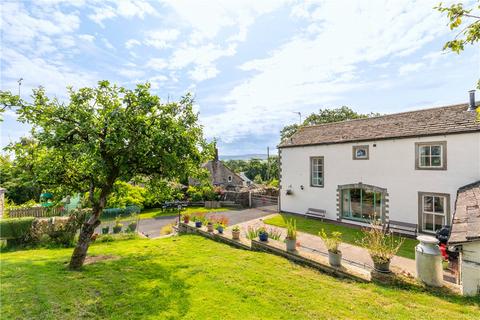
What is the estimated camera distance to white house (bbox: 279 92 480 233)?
1112cm

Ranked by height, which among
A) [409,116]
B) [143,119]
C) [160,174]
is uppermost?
[409,116]

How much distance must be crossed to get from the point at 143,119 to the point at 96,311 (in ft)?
15.2

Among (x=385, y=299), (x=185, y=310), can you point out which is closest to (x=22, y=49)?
(x=185, y=310)

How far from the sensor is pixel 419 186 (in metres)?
12.1

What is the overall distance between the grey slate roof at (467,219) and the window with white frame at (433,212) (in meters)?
1.72

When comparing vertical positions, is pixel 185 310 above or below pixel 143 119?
below

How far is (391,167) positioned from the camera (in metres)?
13.1

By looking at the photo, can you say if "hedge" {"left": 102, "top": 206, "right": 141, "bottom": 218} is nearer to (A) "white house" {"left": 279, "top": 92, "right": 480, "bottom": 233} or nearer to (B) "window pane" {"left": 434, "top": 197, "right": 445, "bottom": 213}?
(A) "white house" {"left": 279, "top": 92, "right": 480, "bottom": 233}

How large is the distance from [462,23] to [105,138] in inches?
314

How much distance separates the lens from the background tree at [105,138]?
20.3ft

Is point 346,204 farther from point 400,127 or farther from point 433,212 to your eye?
point 400,127

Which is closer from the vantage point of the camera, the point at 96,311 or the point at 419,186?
the point at 96,311

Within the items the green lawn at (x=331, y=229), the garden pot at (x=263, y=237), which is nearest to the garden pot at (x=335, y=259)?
the garden pot at (x=263, y=237)

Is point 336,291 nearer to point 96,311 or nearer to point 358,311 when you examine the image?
point 358,311
